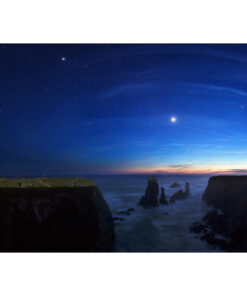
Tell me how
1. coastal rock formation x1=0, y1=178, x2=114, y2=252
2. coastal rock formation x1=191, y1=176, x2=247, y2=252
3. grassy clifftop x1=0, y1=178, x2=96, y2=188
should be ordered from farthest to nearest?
coastal rock formation x1=191, y1=176, x2=247, y2=252 < grassy clifftop x1=0, y1=178, x2=96, y2=188 < coastal rock formation x1=0, y1=178, x2=114, y2=252

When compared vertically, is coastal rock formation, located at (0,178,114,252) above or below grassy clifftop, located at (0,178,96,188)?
below

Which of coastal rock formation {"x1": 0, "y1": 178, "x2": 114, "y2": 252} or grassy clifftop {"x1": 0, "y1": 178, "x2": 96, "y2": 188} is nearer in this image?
coastal rock formation {"x1": 0, "y1": 178, "x2": 114, "y2": 252}

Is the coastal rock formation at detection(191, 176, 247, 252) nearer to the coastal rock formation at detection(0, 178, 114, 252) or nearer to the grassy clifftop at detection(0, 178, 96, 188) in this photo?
the coastal rock formation at detection(0, 178, 114, 252)

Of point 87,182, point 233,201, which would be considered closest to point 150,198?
point 233,201

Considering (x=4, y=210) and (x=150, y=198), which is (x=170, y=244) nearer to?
(x=4, y=210)

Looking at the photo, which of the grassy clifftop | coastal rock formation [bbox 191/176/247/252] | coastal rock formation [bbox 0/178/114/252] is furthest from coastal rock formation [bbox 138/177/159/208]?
the grassy clifftop

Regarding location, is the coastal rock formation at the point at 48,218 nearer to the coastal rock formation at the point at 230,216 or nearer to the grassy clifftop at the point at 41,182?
the grassy clifftop at the point at 41,182
